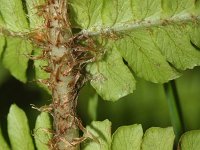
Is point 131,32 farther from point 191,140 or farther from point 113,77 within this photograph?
point 191,140

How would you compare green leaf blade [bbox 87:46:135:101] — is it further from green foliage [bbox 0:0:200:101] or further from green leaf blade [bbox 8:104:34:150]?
green leaf blade [bbox 8:104:34:150]

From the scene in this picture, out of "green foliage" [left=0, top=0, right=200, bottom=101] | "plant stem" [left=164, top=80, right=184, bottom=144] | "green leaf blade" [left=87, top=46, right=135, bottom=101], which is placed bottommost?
"plant stem" [left=164, top=80, right=184, bottom=144]

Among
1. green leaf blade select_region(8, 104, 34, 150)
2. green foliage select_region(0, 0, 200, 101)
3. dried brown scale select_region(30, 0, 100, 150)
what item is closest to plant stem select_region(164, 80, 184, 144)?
green foliage select_region(0, 0, 200, 101)

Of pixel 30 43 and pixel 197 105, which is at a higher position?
pixel 30 43

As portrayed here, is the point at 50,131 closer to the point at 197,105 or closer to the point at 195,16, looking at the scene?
the point at 195,16

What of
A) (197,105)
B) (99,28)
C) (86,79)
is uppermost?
(99,28)

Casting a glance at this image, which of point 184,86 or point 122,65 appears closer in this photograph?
point 122,65

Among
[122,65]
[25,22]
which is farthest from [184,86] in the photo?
[25,22]

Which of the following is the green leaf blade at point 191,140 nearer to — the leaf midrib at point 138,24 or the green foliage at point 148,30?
the green foliage at point 148,30
